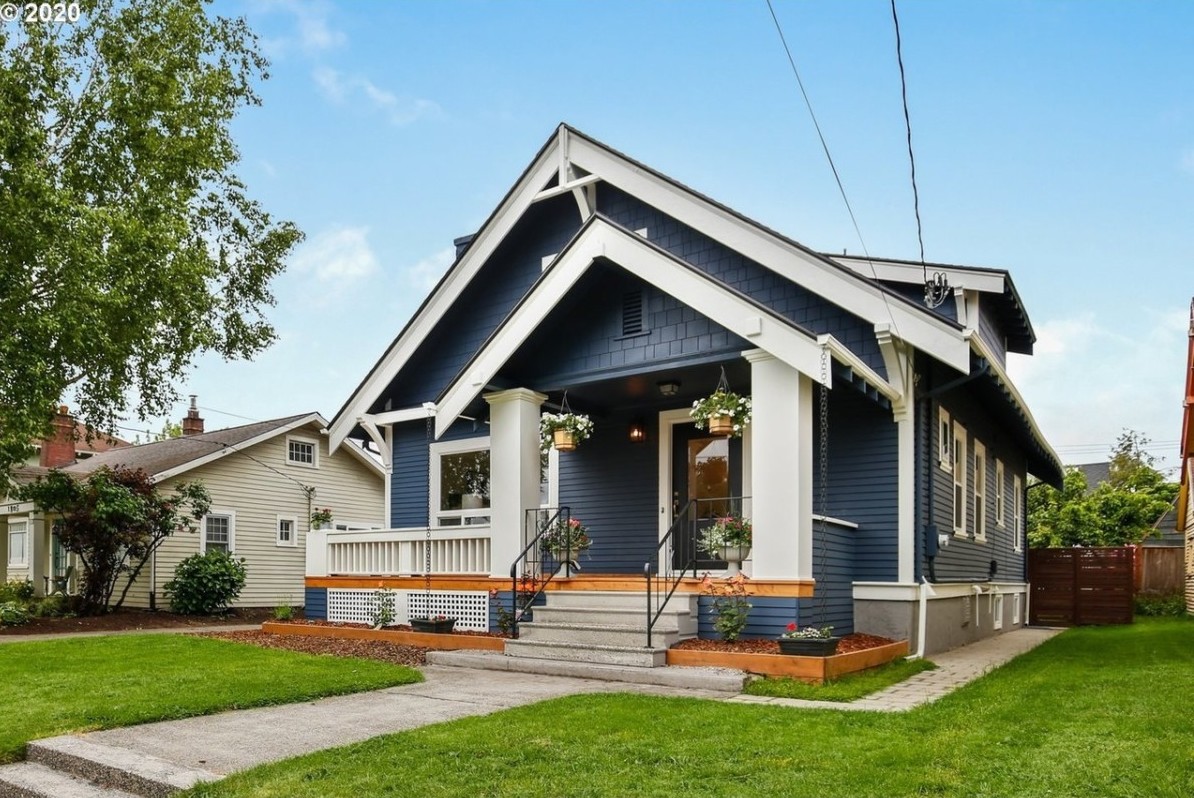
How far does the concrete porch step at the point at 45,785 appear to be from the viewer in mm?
5242

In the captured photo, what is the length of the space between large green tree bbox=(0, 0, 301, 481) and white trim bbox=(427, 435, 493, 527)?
6833 millimetres

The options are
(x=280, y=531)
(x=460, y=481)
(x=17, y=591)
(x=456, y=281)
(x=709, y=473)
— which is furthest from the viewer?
(x=280, y=531)

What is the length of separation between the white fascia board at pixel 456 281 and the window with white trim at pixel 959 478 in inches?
256

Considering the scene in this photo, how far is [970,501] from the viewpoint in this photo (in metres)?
13.7

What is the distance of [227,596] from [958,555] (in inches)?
581

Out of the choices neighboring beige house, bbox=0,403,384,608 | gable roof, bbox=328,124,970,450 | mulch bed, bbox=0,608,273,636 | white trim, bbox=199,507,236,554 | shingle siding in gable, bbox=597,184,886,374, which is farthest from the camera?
white trim, bbox=199,507,236,554

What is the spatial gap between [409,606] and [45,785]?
6.78 metres

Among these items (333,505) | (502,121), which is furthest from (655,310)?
(333,505)

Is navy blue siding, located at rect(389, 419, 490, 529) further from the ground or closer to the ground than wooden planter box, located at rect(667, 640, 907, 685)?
further from the ground

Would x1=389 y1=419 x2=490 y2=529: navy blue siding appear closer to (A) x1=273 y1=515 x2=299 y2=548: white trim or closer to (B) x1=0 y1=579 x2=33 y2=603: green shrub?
(A) x1=273 y1=515 x2=299 y2=548: white trim

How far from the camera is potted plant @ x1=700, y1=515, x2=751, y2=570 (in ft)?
30.7

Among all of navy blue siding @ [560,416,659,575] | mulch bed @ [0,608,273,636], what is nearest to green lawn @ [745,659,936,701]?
navy blue siding @ [560,416,659,575]

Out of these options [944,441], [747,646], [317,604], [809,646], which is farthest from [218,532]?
[809,646]

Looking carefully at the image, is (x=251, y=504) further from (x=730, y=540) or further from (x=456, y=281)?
(x=730, y=540)
